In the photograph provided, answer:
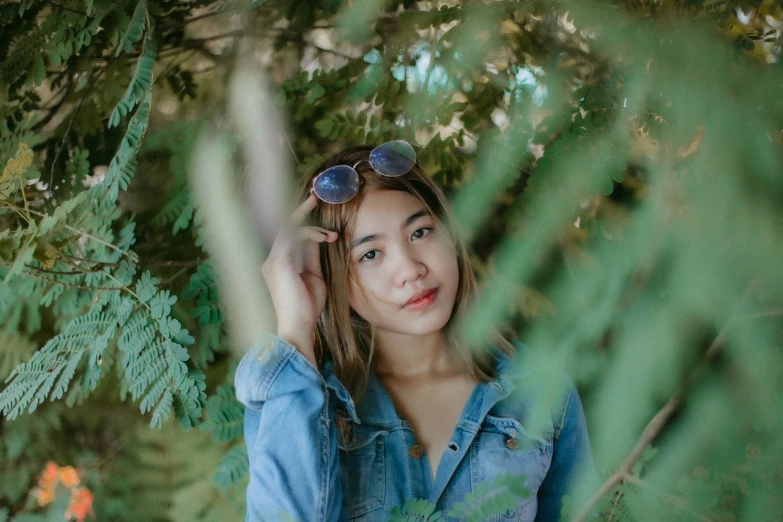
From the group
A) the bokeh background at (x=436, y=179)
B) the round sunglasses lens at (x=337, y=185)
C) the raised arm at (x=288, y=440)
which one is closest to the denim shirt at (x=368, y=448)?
the raised arm at (x=288, y=440)

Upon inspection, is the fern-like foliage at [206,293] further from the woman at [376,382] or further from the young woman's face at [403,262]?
the young woman's face at [403,262]

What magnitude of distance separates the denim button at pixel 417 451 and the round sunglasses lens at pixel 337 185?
0.38 m

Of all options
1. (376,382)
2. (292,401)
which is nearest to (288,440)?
(292,401)

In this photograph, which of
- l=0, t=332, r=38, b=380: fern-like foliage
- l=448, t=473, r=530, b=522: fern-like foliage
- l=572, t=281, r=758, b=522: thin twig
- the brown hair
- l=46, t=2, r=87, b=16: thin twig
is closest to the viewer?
l=572, t=281, r=758, b=522: thin twig

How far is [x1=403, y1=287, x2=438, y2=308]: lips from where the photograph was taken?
1003 millimetres

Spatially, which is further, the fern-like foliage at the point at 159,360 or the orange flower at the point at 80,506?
the orange flower at the point at 80,506

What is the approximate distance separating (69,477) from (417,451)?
73 centimetres

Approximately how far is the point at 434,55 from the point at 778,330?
0.67m

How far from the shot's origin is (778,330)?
647 mm

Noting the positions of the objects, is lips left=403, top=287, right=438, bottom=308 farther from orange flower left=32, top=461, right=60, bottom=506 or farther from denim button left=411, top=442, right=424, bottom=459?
orange flower left=32, top=461, right=60, bottom=506

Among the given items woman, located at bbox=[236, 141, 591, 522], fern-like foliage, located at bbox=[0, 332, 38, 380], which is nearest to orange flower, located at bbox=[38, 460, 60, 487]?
fern-like foliage, located at bbox=[0, 332, 38, 380]

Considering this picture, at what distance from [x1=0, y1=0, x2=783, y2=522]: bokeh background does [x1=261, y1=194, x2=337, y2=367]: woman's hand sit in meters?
0.04

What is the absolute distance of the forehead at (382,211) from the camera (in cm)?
99

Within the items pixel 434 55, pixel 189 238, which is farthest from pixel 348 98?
pixel 189 238
